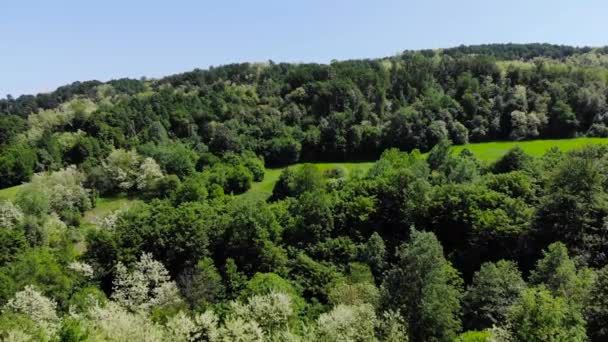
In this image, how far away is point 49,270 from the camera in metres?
60.2

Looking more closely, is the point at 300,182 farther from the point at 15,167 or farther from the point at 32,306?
the point at 15,167

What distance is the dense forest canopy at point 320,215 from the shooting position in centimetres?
4262

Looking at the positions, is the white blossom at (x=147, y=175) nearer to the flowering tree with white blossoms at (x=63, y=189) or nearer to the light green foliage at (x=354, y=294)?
the flowering tree with white blossoms at (x=63, y=189)

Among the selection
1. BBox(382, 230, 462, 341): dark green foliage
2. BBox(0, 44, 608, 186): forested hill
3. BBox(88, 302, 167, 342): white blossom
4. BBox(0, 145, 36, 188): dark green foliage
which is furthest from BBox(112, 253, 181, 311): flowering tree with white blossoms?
BBox(0, 145, 36, 188): dark green foliage

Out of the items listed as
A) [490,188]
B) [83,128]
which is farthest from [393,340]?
[83,128]

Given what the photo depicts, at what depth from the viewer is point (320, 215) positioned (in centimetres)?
7075

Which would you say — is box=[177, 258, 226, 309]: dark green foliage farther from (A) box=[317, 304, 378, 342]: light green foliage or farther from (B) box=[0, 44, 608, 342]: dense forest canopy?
(A) box=[317, 304, 378, 342]: light green foliage

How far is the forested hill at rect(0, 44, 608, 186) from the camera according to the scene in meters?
116

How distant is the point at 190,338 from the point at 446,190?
43247 mm

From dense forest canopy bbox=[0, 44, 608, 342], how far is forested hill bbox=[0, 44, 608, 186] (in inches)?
21.5

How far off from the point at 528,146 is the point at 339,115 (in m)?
45.0

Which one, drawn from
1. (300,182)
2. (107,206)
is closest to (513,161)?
(300,182)

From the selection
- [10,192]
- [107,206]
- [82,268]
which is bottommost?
[107,206]

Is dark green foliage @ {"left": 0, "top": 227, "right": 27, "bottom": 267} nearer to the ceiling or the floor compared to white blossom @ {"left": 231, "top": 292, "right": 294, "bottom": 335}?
nearer to the floor
